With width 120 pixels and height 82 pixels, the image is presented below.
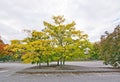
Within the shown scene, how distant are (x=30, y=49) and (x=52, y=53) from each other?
87.6 inches

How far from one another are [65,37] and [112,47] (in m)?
5.07

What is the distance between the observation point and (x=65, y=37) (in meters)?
27.5

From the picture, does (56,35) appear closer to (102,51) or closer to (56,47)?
(56,47)

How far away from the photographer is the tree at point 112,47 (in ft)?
92.4

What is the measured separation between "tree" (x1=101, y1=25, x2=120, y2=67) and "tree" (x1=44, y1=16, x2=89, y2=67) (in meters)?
2.57

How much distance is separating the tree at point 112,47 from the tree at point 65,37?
2572 mm

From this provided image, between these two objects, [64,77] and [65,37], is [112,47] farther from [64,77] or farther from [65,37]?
[64,77]

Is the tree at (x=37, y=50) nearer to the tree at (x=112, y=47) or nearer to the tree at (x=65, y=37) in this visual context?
the tree at (x=65, y=37)

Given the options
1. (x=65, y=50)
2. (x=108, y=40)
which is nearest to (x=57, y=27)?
(x=65, y=50)

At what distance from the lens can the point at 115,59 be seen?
2816 cm

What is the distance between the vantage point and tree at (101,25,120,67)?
92.4 feet

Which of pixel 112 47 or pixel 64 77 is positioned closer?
pixel 64 77

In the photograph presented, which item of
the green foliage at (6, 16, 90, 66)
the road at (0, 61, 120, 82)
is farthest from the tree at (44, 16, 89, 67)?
the road at (0, 61, 120, 82)

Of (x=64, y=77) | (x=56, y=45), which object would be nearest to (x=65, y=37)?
(x=56, y=45)
